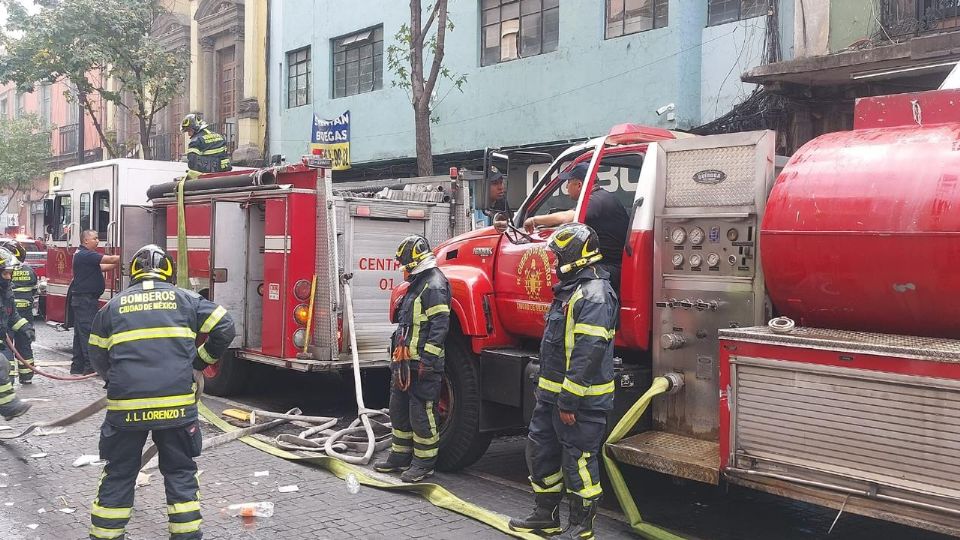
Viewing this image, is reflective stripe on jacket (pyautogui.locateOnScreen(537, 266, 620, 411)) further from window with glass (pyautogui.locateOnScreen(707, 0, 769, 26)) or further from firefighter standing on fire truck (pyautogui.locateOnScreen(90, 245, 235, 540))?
window with glass (pyautogui.locateOnScreen(707, 0, 769, 26))

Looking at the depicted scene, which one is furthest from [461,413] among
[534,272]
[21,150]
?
[21,150]

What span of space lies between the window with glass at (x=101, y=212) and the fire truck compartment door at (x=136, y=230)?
56.5 inches

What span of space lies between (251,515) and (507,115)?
10702 mm

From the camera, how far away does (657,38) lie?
41.4 ft

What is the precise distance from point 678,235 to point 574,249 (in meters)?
0.70

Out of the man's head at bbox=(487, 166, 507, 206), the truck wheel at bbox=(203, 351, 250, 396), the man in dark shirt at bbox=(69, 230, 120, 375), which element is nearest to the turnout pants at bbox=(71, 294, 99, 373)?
the man in dark shirt at bbox=(69, 230, 120, 375)

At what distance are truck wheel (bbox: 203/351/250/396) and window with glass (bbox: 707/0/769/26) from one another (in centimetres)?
803

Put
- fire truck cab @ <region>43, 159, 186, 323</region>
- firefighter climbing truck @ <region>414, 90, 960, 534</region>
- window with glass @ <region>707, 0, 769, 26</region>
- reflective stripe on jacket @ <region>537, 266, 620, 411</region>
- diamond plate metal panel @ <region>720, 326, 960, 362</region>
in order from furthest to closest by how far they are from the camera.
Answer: fire truck cab @ <region>43, 159, 186, 323</region> < window with glass @ <region>707, 0, 769, 26</region> < reflective stripe on jacket @ <region>537, 266, 620, 411</region> < firefighter climbing truck @ <region>414, 90, 960, 534</region> < diamond plate metal panel @ <region>720, 326, 960, 362</region>

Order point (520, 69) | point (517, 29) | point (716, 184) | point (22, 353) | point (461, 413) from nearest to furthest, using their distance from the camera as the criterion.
Answer: point (716, 184) → point (461, 413) → point (22, 353) → point (520, 69) → point (517, 29)

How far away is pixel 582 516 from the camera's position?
16.3 feet

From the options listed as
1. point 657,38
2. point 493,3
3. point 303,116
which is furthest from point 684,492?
point 303,116

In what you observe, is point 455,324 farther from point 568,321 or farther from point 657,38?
point 657,38

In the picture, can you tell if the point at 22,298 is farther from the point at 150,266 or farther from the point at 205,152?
the point at 150,266

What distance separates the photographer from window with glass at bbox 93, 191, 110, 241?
482 inches
